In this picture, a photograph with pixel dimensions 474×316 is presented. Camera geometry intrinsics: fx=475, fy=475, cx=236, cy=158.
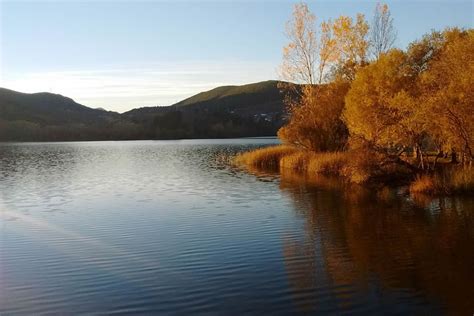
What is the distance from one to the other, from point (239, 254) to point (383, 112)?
2116cm

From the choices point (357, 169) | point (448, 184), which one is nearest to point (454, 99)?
point (448, 184)

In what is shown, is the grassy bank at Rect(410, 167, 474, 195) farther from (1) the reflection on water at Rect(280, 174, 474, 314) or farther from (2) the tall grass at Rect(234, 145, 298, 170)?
(2) the tall grass at Rect(234, 145, 298, 170)

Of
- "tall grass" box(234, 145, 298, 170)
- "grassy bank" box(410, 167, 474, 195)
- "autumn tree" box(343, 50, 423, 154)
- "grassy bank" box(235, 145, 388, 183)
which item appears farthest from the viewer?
"tall grass" box(234, 145, 298, 170)

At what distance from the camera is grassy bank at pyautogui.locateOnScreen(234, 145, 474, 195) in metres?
28.9

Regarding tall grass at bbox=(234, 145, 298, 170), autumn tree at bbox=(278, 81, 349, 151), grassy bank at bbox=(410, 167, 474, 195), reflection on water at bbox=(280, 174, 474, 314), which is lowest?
reflection on water at bbox=(280, 174, 474, 314)

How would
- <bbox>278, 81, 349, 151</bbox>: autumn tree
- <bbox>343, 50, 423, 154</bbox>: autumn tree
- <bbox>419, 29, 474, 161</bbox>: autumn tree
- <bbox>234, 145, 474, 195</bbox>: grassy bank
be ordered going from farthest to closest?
<bbox>278, 81, 349, 151</bbox>: autumn tree < <bbox>343, 50, 423, 154</bbox>: autumn tree < <bbox>234, 145, 474, 195</bbox>: grassy bank < <bbox>419, 29, 474, 161</bbox>: autumn tree

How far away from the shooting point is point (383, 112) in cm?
3369

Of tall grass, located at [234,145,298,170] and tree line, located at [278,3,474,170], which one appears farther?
tall grass, located at [234,145,298,170]

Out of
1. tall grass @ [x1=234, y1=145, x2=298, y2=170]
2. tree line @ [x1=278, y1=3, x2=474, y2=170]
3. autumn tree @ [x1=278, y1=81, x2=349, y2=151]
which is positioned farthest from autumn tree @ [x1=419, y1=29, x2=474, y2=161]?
tall grass @ [x1=234, y1=145, x2=298, y2=170]

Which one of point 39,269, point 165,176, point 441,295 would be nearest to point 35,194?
point 165,176

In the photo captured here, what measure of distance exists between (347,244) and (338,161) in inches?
983

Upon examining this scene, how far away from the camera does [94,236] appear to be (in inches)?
774

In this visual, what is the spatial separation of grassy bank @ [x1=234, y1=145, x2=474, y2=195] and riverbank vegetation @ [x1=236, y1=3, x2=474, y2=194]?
0.22ft

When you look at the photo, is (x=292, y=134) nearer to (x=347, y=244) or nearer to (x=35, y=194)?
(x=35, y=194)
